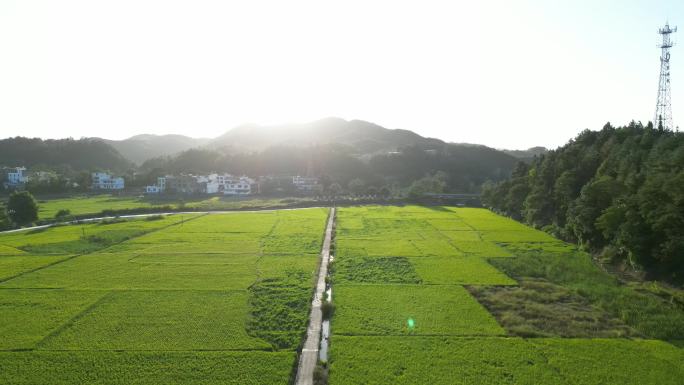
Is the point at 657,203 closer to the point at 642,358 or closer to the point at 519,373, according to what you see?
the point at 642,358

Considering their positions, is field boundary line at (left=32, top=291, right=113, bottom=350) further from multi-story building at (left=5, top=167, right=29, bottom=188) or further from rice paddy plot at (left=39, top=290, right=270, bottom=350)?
multi-story building at (left=5, top=167, right=29, bottom=188)

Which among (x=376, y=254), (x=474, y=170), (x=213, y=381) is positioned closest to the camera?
(x=213, y=381)

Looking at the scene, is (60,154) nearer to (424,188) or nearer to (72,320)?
(424,188)

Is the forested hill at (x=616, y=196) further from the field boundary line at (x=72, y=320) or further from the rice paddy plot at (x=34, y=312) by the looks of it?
the rice paddy plot at (x=34, y=312)

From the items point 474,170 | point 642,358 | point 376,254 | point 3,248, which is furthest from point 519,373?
point 474,170

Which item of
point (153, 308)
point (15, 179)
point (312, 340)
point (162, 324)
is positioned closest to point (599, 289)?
point (312, 340)
